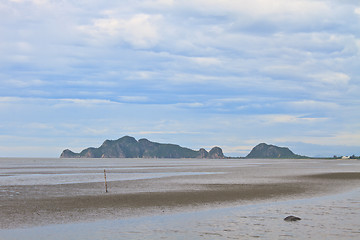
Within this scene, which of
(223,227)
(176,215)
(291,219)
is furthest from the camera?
(176,215)

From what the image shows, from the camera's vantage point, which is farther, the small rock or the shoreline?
the shoreline

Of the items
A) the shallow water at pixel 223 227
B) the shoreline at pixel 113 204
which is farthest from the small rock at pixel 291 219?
the shoreline at pixel 113 204

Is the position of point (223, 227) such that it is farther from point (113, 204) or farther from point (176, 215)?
point (113, 204)

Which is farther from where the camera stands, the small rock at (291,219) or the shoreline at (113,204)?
the shoreline at (113,204)

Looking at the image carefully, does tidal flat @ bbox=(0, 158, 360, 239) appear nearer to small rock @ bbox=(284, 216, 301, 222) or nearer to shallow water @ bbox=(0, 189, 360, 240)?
shallow water @ bbox=(0, 189, 360, 240)

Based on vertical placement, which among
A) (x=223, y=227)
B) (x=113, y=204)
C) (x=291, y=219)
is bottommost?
(x=223, y=227)

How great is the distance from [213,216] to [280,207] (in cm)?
630

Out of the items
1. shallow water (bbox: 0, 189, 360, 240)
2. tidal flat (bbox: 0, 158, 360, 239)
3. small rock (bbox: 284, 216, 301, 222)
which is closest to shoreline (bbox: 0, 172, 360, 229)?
tidal flat (bbox: 0, 158, 360, 239)

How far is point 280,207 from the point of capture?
95.6ft

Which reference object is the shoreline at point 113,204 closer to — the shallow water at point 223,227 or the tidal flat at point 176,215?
the tidal flat at point 176,215

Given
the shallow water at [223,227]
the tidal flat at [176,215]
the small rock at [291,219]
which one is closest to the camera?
the shallow water at [223,227]

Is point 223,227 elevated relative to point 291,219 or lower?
lower

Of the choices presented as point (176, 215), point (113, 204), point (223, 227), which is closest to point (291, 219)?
point (223, 227)

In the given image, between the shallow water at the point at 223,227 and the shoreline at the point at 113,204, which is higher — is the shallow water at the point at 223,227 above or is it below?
below
